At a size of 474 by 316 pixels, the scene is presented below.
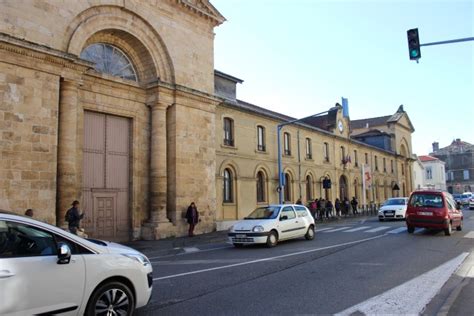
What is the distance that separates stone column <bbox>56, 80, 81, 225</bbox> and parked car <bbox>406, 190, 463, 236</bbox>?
45.1 ft

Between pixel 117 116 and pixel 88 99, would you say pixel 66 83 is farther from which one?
pixel 117 116

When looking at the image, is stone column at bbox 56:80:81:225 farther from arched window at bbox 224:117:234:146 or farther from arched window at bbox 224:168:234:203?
arched window at bbox 224:117:234:146

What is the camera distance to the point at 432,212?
54.8 ft

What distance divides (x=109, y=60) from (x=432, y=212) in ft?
50.3

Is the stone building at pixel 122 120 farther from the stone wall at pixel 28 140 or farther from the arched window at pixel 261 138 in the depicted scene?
the arched window at pixel 261 138

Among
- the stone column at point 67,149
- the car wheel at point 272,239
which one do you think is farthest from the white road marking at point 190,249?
the stone column at point 67,149

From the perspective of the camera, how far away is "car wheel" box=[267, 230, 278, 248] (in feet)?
46.6

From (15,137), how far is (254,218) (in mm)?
8649

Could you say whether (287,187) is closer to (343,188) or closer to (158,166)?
(343,188)

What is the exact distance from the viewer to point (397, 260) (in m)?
10.6

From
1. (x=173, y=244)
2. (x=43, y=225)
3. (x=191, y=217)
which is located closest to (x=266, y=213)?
(x=173, y=244)

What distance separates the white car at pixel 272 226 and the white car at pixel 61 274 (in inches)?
345

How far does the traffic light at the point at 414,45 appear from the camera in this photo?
12.4 m

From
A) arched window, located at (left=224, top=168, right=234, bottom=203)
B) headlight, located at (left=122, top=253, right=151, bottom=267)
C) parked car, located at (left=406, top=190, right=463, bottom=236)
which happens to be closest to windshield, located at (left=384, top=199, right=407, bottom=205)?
parked car, located at (left=406, top=190, right=463, bottom=236)
